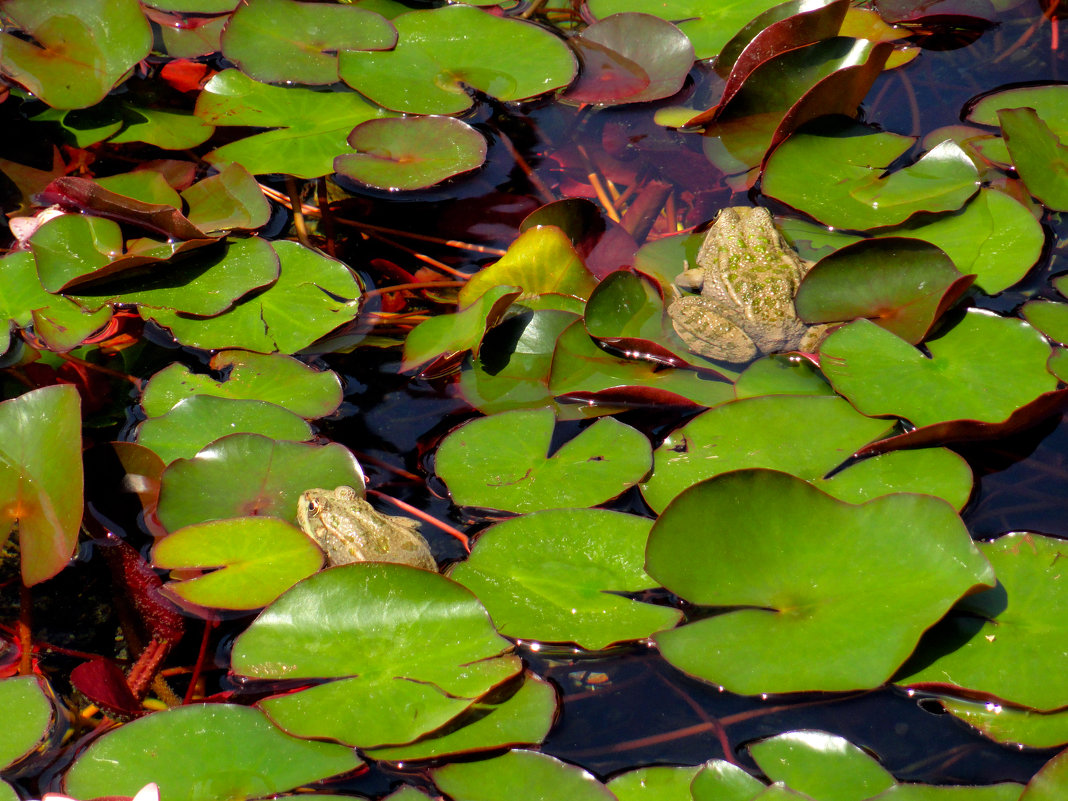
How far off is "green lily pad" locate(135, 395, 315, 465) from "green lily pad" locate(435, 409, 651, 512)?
47 cm

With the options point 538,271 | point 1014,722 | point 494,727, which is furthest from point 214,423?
point 1014,722

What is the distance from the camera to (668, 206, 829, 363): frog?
250 centimetres

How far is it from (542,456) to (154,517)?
111 centimetres

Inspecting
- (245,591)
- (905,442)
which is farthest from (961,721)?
(245,591)

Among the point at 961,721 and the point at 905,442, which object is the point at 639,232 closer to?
the point at 905,442

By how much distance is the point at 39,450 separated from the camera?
6.81 feet

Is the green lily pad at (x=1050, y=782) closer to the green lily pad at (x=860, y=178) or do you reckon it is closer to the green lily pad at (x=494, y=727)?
the green lily pad at (x=494, y=727)

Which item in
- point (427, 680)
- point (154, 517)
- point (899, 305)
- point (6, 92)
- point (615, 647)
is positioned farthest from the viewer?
point (6, 92)

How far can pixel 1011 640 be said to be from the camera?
1790 mm

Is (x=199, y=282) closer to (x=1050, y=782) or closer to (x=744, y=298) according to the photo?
(x=744, y=298)

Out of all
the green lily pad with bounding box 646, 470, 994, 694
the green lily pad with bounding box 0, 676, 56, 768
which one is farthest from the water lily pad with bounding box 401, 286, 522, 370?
the green lily pad with bounding box 0, 676, 56, 768

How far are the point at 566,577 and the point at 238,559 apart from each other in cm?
84

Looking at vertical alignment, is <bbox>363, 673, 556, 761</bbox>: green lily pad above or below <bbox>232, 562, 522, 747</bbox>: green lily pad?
below

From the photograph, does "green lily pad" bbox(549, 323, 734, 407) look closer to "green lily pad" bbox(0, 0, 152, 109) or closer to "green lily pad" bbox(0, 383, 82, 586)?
"green lily pad" bbox(0, 383, 82, 586)
